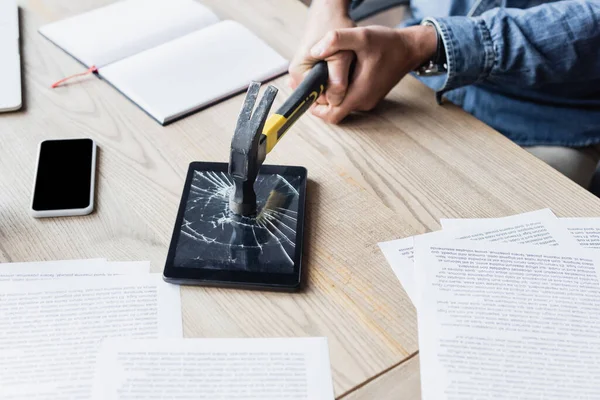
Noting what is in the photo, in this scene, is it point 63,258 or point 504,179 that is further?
point 504,179

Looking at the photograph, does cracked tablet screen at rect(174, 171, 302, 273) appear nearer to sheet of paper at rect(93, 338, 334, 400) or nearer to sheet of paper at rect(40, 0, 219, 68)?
sheet of paper at rect(93, 338, 334, 400)

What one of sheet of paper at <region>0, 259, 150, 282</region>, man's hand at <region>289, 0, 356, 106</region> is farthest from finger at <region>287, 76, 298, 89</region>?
sheet of paper at <region>0, 259, 150, 282</region>

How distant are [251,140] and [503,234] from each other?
34cm

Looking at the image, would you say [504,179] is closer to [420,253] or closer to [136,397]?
[420,253]

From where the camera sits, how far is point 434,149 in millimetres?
940

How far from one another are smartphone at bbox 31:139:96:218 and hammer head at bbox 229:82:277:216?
20 cm

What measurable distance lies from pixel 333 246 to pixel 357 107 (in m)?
0.29

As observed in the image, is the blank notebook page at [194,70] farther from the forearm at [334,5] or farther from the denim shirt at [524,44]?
the denim shirt at [524,44]

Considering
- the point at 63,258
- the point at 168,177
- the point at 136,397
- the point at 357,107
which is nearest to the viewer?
the point at 136,397

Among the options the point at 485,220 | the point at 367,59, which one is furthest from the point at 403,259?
the point at 367,59

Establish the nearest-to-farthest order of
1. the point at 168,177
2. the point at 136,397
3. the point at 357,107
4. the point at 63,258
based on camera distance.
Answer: the point at 136,397, the point at 63,258, the point at 168,177, the point at 357,107

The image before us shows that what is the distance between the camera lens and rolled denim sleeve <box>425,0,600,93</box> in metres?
0.99

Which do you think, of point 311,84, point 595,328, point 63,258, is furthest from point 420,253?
point 63,258

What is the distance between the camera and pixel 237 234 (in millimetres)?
788
